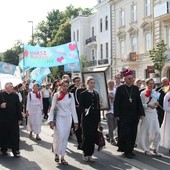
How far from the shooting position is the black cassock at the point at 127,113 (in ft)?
30.9

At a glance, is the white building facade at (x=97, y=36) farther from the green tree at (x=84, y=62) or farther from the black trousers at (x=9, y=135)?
the black trousers at (x=9, y=135)

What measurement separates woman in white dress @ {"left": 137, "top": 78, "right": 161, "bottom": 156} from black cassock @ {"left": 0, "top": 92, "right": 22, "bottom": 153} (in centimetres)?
289

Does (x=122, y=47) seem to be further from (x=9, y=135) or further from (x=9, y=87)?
(x=9, y=135)

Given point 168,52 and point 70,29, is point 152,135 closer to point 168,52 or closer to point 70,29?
point 168,52

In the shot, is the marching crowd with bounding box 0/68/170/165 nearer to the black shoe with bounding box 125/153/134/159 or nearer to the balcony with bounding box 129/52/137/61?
the black shoe with bounding box 125/153/134/159

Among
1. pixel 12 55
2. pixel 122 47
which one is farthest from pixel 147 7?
pixel 12 55

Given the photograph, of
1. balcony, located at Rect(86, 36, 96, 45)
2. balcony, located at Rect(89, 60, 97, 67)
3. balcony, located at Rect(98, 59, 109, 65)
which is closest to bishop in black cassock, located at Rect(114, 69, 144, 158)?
balcony, located at Rect(98, 59, 109, 65)

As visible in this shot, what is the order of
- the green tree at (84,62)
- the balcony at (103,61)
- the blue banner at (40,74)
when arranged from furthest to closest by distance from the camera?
1. the green tree at (84,62)
2. the balcony at (103,61)
3. the blue banner at (40,74)

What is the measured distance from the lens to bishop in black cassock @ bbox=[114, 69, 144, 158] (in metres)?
9.42

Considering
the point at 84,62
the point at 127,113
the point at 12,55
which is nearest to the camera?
the point at 127,113

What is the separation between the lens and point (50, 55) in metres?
21.8

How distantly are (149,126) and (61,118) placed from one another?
7.22 ft

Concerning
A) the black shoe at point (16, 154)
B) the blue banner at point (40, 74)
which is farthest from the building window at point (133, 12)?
the black shoe at point (16, 154)

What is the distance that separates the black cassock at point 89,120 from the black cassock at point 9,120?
5.70ft
